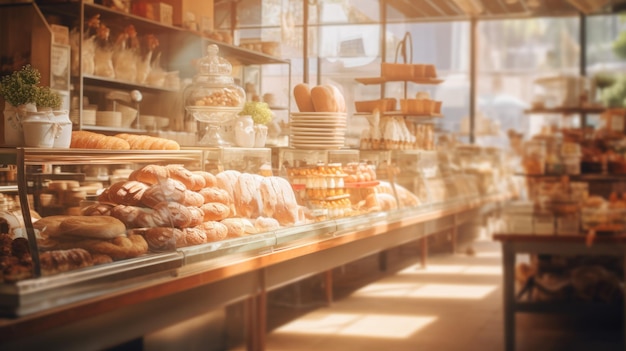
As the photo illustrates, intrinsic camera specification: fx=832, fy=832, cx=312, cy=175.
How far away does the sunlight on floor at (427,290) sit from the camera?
4.85 m

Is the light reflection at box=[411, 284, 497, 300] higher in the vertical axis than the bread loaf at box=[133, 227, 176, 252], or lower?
lower

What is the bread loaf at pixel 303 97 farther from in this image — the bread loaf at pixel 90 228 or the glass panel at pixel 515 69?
the glass panel at pixel 515 69

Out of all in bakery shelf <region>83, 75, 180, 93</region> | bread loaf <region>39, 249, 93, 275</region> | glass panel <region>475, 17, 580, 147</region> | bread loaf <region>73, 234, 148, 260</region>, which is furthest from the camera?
glass panel <region>475, 17, 580, 147</region>

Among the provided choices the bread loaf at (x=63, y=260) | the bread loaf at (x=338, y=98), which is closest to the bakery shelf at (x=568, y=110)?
the bread loaf at (x=338, y=98)

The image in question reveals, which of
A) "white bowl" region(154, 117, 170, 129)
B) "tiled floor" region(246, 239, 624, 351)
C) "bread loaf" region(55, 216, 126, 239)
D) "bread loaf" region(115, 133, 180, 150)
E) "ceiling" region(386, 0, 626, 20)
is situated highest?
"ceiling" region(386, 0, 626, 20)

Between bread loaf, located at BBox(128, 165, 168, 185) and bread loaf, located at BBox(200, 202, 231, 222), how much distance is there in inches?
5.7

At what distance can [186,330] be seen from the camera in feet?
11.4

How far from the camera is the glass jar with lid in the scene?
8.70 feet

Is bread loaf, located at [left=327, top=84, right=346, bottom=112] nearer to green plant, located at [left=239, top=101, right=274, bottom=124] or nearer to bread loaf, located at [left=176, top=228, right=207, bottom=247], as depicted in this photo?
green plant, located at [left=239, top=101, right=274, bottom=124]

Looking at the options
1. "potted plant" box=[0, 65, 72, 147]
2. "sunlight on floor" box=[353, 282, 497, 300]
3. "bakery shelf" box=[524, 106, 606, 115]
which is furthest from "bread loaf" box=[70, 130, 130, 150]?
"bakery shelf" box=[524, 106, 606, 115]

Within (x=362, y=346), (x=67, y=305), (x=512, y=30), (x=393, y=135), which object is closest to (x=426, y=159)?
(x=393, y=135)

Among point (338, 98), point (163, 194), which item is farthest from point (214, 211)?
point (338, 98)

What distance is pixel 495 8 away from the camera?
5836mm

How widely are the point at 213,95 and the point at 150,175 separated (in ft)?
1.35
